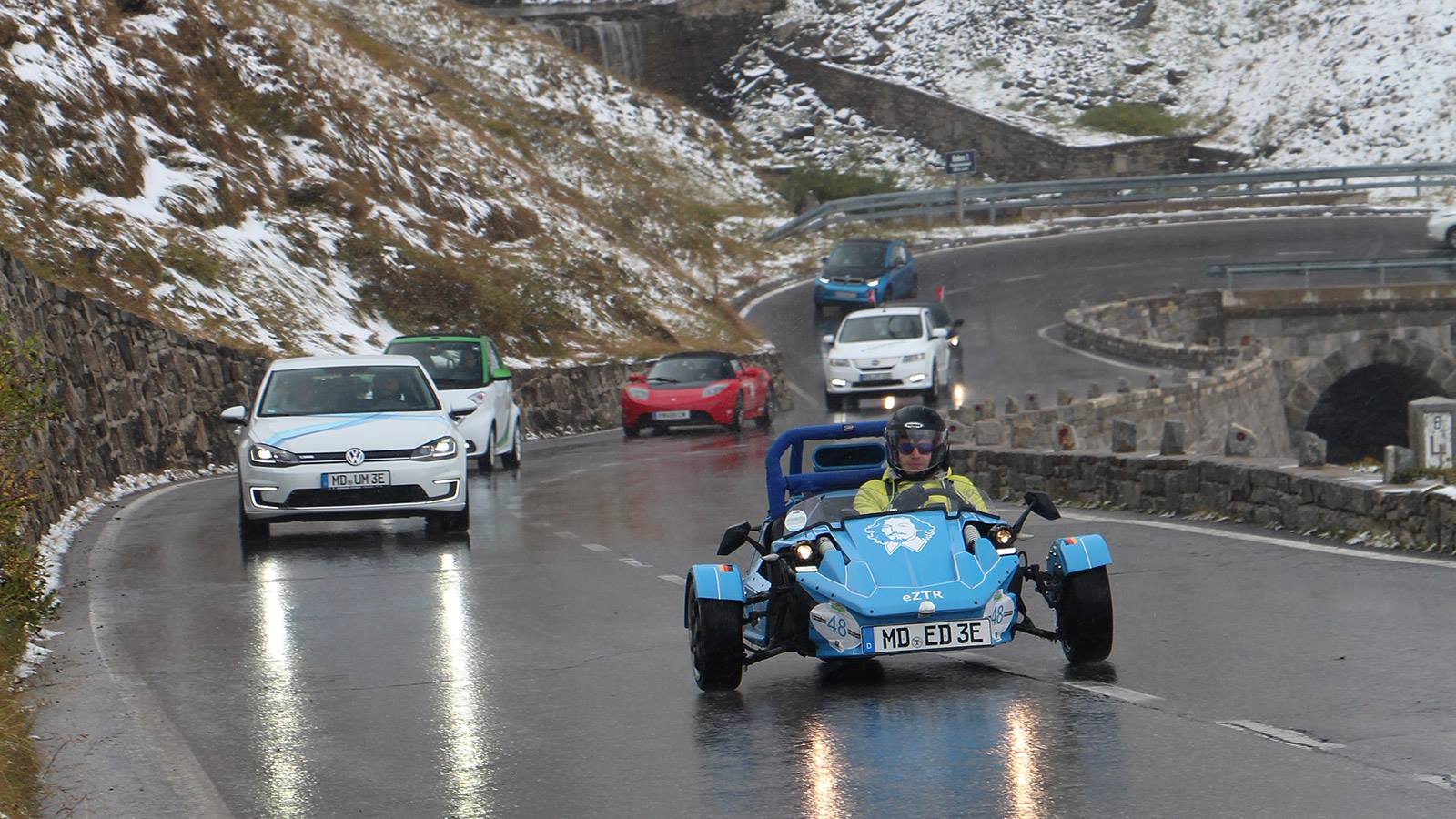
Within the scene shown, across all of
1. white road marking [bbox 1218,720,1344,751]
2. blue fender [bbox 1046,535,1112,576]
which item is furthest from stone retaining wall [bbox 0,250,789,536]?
white road marking [bbox 1218,720,1344,751]

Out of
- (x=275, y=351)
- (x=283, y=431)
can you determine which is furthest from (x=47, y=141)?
(x=283, y=431)

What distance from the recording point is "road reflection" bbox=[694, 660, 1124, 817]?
6699 mm

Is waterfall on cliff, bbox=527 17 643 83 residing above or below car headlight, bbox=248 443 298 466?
above

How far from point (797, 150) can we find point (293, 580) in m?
61.8

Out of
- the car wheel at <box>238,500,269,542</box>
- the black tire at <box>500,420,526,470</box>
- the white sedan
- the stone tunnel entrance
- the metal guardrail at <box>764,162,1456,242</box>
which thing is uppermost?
the metal guardrail at <box>764,162,1456,242</box>

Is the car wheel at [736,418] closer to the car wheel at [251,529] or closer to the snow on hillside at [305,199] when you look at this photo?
the snow on hillside at [305,199]

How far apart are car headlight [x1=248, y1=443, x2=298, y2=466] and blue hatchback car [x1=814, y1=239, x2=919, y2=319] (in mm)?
30671

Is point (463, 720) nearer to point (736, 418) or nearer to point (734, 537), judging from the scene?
point (734, 537)

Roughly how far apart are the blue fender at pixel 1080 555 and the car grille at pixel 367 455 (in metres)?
8.56

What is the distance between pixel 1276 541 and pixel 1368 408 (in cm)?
4215

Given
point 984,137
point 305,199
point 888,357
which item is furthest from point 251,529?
point 984,137

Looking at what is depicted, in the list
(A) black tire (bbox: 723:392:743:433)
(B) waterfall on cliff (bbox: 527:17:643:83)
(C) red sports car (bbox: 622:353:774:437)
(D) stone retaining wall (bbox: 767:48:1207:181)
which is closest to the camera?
(C) red sports car (bbox: 622:353:774:437)

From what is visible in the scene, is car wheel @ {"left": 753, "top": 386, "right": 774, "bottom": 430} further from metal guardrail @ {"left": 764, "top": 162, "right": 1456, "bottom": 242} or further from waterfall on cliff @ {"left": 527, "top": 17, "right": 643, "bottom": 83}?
waterfall on cliff @ {"left": 527, "top": 17, "right": 643, "bottom": 83}

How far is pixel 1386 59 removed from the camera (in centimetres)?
7381
